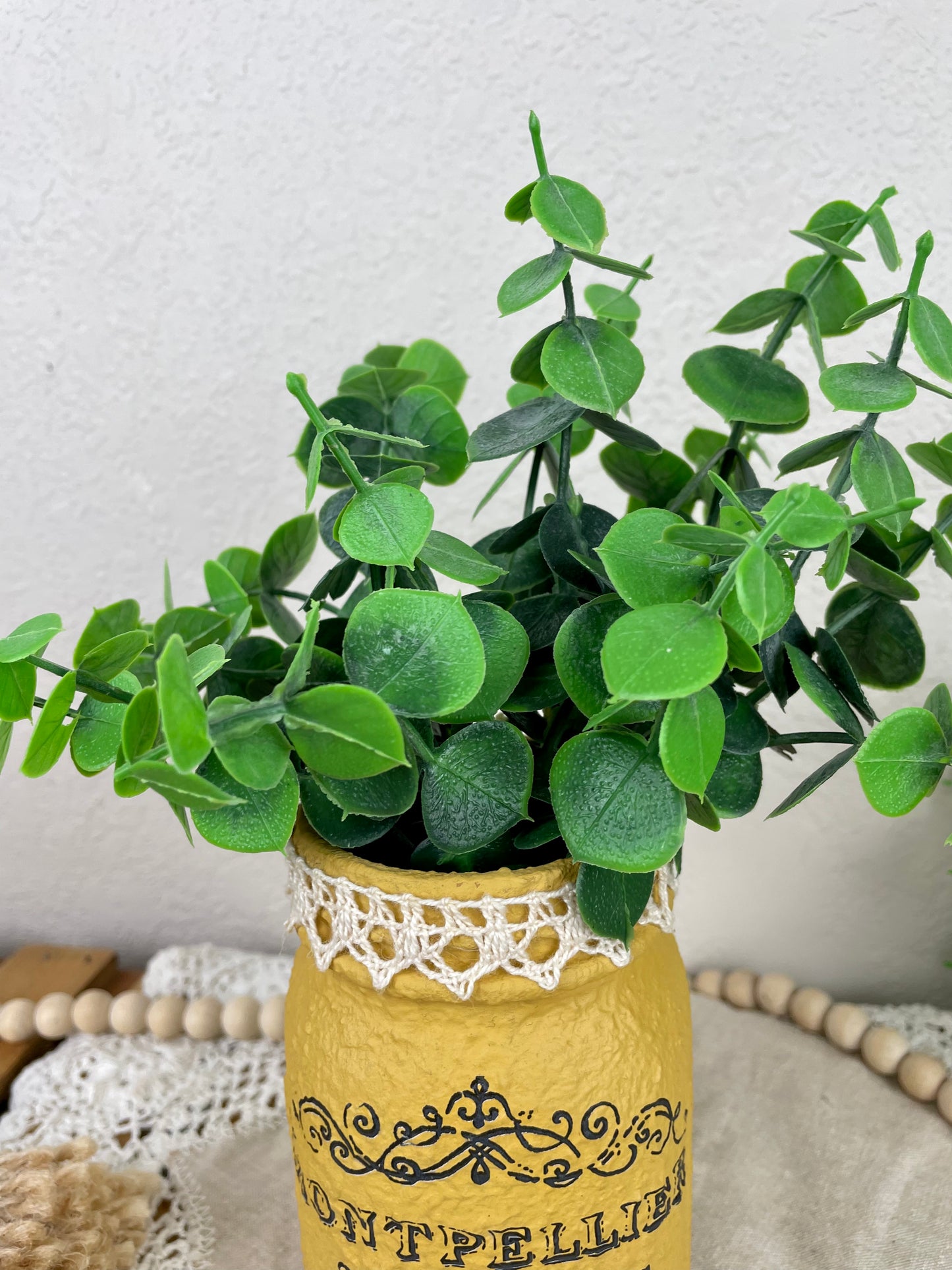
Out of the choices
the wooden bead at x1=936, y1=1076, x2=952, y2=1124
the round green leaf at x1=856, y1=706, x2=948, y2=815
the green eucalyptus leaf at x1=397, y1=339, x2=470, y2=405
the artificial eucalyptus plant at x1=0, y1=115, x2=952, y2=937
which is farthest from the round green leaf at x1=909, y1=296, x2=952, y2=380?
the wooden bead at x1=936, y1=1076, x2=952, y2=1124

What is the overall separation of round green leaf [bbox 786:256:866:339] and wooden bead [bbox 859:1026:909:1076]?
41 cm

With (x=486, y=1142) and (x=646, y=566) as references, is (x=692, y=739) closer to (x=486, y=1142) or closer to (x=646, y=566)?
(x=646, y=566)

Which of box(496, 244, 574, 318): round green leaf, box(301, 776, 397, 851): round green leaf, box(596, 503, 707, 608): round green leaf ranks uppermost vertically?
box(496, 244, 574, 318): round green leaf

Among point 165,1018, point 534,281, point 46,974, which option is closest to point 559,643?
point 534,281

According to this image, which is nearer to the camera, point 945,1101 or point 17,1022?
point 945,1101

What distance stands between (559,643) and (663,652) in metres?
0.06

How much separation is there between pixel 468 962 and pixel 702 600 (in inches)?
5.4

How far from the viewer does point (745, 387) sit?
1.15 feet

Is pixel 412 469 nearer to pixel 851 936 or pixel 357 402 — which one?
pixel 357 402

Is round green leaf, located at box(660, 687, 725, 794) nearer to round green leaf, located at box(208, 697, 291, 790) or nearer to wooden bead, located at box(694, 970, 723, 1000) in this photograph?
round green leaf, located at box(208, 697, 291, 790)

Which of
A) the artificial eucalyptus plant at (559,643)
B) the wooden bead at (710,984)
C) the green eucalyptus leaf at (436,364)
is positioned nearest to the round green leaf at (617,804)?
the artificial eucalyptus plant at (559,643)

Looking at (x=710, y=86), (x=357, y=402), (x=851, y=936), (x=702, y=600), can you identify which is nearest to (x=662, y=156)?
(x=710, y=86)

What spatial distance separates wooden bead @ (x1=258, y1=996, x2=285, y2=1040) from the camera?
0.64 m

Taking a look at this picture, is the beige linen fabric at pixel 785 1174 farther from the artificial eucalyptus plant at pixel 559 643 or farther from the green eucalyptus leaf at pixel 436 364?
the green eucalyptus leaf at pixel 436 364
